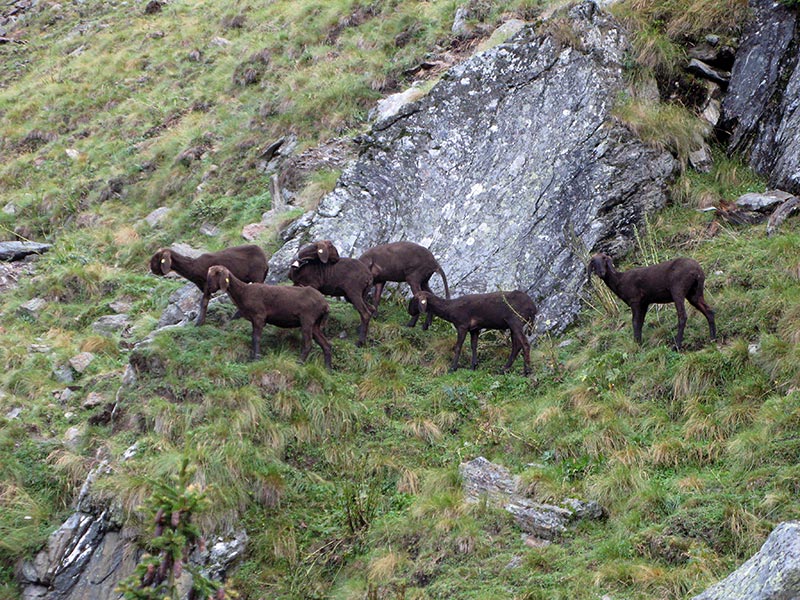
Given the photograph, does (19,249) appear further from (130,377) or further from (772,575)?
(772,575)

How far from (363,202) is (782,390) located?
7.97m

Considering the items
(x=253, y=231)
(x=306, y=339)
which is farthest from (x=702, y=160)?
(x=253, y=231)

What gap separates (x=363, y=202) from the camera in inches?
624

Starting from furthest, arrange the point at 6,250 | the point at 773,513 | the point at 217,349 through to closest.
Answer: the point at 6,250, the point at 217,349, the point at 773,513

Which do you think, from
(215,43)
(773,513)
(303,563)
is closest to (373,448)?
(303,563)

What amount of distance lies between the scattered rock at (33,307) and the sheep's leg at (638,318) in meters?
11.1

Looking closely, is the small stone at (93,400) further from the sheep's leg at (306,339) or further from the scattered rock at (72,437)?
the sheep's leg at (306,339)

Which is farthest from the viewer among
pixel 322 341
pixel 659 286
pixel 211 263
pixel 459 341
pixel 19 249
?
pixel 19 249

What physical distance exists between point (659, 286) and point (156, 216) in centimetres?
1226

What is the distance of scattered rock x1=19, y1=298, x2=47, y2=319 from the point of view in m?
17.1

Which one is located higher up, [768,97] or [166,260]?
[768,97]

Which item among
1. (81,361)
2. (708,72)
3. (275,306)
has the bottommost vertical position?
(81,361)

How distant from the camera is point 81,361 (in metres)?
14.5

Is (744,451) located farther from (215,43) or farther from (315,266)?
(215,43)
